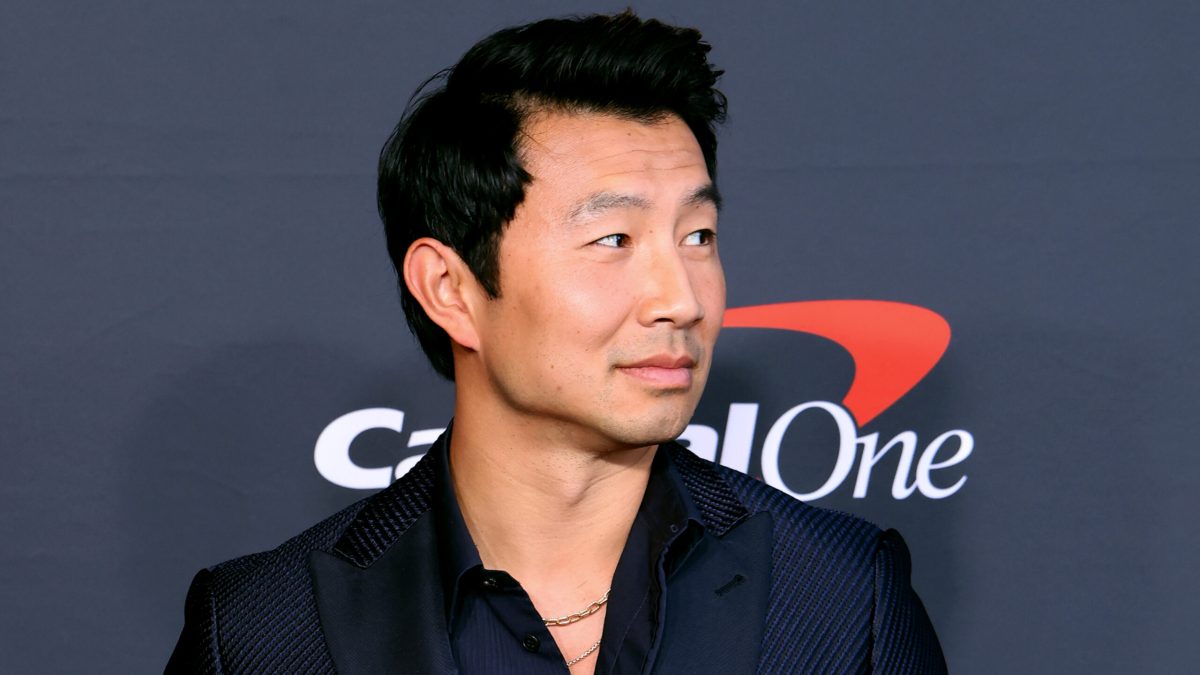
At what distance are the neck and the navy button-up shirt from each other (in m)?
0.04

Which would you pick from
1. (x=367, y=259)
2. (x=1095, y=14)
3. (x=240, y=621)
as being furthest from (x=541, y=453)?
(x=1095, y=14)

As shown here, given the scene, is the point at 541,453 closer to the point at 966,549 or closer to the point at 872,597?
the point at 872,597

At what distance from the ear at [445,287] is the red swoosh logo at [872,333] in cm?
83

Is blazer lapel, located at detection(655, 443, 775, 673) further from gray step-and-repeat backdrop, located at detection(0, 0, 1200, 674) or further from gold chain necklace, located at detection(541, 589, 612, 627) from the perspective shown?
gray step-and-repeat backdrop, located at detection(0, 0, 1200, 674)

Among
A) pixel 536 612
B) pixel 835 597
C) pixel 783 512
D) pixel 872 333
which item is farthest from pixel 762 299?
pixel 536 612

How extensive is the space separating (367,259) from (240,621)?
2.84 ft

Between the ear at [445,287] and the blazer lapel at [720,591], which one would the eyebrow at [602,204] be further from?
the blazer lapel at [720,591]

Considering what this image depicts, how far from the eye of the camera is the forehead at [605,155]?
1.80 meters

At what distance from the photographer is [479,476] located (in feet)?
6.36

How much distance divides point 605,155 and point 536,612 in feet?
1.80

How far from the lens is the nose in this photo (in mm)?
1750

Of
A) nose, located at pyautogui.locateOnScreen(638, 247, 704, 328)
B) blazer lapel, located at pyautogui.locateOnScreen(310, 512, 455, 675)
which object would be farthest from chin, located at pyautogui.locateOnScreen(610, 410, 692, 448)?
blazer lapel, located at pyautogui.locateOnScreen(310, 512, 455, 675)

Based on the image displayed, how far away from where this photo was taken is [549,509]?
74.8 inches

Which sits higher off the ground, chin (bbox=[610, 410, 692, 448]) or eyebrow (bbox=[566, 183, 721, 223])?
eyebrow (bbox=[566, 183, 721, 223])
